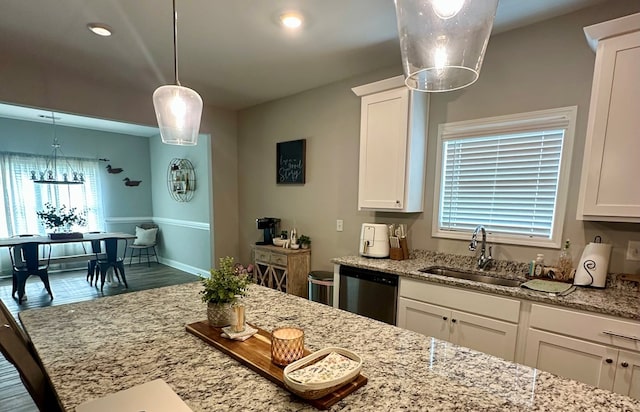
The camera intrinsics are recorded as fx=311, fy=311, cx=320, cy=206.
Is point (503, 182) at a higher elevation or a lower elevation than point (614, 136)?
lower

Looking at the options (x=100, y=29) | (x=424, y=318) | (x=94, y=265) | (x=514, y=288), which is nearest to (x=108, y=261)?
(x=94, y=265)

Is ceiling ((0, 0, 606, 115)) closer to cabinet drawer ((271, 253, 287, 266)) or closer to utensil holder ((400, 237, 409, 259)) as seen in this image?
utensil holder ((400, 237, 409, 259))

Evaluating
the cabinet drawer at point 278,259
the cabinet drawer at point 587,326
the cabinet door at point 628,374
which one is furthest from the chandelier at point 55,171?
the cabinet door at point 628,374

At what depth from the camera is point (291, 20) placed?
2.17m

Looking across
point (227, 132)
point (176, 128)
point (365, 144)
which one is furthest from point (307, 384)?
point (227, 132)

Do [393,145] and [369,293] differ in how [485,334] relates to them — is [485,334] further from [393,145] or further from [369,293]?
[393,145]

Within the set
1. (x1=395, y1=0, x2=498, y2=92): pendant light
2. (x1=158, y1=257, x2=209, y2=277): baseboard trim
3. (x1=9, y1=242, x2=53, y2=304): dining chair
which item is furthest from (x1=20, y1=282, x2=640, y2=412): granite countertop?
(x1=158, y1=257, x2=209, y2=277): baseboard trim

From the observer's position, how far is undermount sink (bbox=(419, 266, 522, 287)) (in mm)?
2205

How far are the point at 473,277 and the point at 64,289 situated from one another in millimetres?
5809

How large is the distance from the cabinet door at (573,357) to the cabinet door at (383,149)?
1.30 metres

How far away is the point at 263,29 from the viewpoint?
2307mm

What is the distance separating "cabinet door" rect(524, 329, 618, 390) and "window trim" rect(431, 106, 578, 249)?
0.71 metres

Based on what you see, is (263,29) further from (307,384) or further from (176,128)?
(307,384)

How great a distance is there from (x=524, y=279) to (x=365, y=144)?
1625 mm
